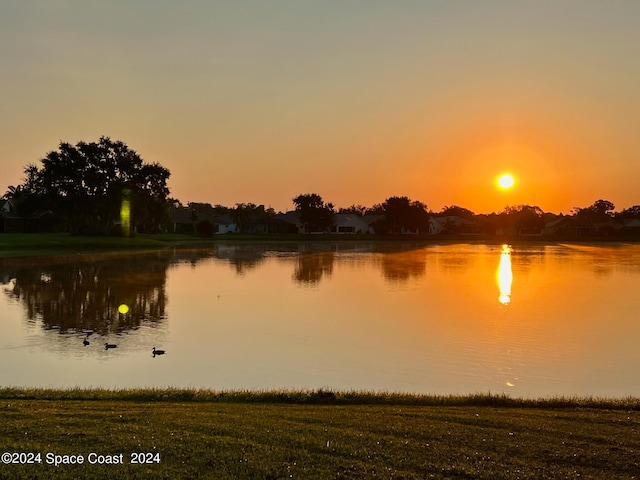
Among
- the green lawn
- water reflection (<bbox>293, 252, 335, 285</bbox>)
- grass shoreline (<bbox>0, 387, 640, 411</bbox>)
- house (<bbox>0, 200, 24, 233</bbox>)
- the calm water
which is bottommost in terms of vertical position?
the calm water

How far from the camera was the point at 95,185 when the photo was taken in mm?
74438

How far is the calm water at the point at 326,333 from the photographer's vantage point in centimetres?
1300

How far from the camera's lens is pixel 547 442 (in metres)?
7.24

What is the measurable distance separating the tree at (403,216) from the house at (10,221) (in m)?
73.8

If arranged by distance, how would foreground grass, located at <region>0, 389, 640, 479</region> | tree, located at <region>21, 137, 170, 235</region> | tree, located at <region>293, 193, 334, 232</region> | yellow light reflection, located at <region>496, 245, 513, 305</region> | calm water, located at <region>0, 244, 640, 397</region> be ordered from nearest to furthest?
foreground grass, located at <region>0, 389, 640, 479</region>
calm water, located at <region>0, 244, 640, 397</region>
yellow light reflection, located at <region>496, 245, 513, 305</region>
tree, located at <region>21, 137, 170, 235</region>
tree, located at <region>293, 193, 334, 232</region>

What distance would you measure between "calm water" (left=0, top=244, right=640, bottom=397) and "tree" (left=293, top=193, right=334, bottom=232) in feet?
285

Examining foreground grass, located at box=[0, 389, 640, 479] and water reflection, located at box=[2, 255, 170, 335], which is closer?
foreground grass, located at box=[0, 389, 640, 479]

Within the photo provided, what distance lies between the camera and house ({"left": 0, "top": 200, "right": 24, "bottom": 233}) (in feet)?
268

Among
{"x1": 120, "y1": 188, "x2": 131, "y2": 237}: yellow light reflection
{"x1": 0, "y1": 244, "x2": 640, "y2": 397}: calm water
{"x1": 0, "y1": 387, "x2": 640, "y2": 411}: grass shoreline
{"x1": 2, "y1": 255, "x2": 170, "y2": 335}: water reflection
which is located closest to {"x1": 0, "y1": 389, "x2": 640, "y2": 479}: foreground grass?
{"x1": 0, "y1": 387, "x2": 640, "y2": 411}: grass shoreline

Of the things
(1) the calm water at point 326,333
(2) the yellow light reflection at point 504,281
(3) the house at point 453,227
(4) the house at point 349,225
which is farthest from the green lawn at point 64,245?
(3) the house at point 453,227

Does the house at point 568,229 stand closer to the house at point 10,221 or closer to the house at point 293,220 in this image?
the house at point 293,220

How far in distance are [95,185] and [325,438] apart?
2916 inches

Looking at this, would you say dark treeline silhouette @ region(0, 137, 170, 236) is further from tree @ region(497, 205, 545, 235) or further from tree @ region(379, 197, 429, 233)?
tree @ region(497, 205, 545, 235)

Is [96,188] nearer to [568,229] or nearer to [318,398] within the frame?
[318,398]
